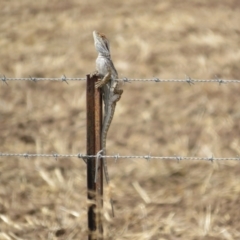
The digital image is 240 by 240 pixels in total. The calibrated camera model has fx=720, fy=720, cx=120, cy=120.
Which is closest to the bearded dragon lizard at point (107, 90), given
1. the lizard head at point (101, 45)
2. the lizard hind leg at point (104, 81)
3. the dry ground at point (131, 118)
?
the lizard hind leg at point (104, 81)

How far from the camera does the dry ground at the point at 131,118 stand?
703 centimetres

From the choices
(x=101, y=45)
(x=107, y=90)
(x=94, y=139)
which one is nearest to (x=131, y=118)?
(x=101, y=45)

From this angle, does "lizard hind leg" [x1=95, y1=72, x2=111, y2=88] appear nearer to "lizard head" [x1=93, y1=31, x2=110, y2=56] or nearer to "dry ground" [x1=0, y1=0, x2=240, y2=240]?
"lizard head" [x1=93, y1=31, x2=110, y2=56]

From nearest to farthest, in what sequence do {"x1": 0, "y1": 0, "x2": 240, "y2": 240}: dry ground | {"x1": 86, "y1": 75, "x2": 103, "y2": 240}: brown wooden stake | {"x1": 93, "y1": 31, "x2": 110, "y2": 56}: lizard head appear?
{"x1": 86, "y1": 75, "x2": 103, "y2": 240}: brown wooden stake < {"x1": 93, "y1": 31, "x2": 110, "y2": 56}: lizard head < {"x1": 0, "y1": 0, "x2": 240, "y2": 240}: dry ground

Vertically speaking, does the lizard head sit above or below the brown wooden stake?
above

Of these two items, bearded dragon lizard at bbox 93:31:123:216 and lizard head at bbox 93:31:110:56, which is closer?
bearded dragon lizard at bbox 93:31:123:216

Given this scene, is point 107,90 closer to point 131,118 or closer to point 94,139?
point 94,139

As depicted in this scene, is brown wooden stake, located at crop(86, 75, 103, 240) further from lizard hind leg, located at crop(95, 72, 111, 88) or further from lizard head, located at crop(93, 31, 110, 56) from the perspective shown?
lizard head, located at crop(93, 31, 110, 56)

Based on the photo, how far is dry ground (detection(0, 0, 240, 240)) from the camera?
7034mm

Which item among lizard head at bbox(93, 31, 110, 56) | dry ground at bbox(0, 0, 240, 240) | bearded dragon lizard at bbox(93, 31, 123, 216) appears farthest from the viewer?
dry ground at bbox(0, 0, 240, 240)

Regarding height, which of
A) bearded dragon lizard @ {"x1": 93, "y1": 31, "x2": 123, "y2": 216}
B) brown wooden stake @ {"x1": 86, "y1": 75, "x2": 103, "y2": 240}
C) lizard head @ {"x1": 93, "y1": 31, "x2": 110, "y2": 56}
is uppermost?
lizard head @ {"x1": 93, "y1": 31, "x2": 110, "y2": 56}

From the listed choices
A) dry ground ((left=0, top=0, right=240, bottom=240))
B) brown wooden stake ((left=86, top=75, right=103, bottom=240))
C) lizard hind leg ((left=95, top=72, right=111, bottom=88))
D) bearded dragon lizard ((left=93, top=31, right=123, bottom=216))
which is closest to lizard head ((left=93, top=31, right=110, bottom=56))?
bearded dragon lizard ((left=93, top=31, right=123, bottom=216))

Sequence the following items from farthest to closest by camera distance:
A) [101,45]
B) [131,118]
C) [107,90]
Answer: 1. [131,118]
2. [101,45]
3. [107,90]

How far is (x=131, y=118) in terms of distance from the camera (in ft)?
32.2
